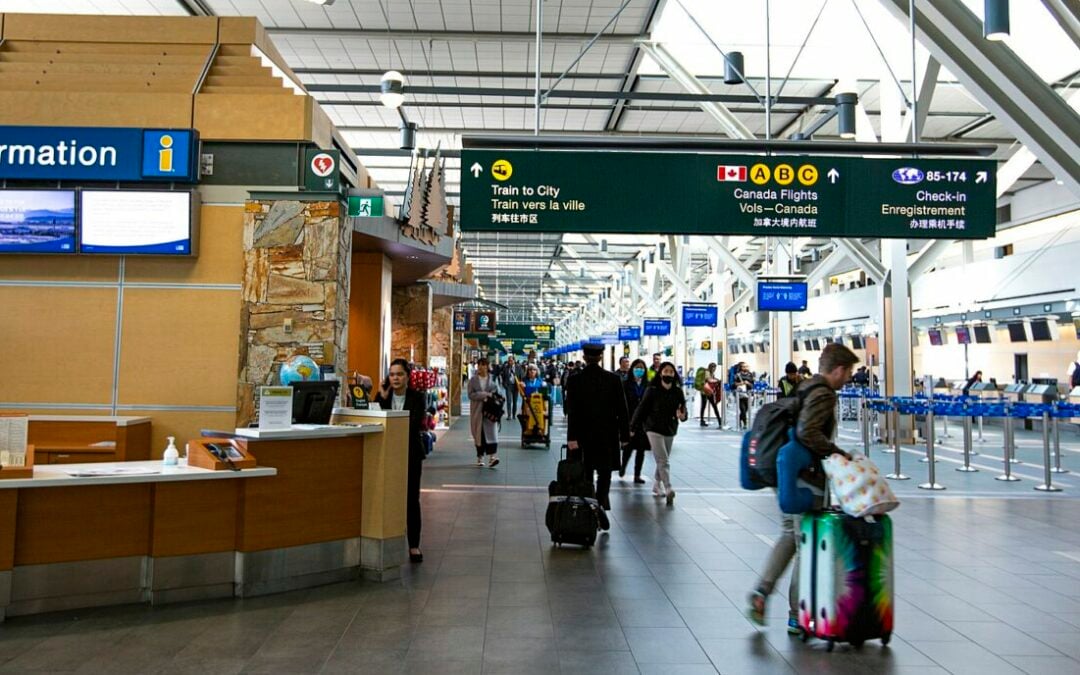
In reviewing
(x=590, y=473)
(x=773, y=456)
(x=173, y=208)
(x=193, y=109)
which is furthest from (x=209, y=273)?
(x=773, y=456)

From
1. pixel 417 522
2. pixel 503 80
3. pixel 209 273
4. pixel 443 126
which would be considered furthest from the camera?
pixel 443 126

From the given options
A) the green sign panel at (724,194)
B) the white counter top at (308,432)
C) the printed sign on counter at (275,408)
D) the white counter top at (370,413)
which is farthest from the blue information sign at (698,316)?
the printed sign on counter at (275,408)

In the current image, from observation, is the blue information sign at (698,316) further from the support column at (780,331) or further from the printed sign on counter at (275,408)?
the printed sign on counter at (275,408)

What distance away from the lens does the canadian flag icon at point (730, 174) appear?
7805mm

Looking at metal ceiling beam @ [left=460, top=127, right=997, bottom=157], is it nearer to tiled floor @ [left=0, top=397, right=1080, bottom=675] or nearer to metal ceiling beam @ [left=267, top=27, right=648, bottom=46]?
tiled floor @ [left=0, top=397, right=1080, bottom=675]

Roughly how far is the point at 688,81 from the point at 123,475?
12.7 m

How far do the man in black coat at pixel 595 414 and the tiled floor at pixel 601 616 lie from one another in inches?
28.7

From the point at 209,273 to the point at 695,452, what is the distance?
9977 millimetres

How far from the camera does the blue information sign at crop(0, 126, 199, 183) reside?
732cm

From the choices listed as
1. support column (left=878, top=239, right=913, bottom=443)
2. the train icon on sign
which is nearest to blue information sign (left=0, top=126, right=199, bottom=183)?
the train icon on sign

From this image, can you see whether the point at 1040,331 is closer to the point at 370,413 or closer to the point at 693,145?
the point at 693,145

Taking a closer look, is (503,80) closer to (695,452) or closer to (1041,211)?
(695,452)

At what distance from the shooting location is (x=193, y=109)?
7770 mm

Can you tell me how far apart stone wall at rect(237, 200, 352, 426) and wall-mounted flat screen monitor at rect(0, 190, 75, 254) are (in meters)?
1.55
